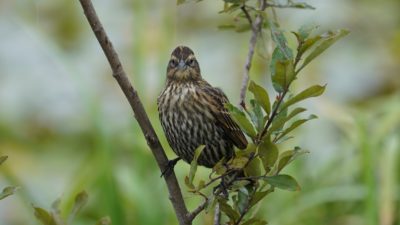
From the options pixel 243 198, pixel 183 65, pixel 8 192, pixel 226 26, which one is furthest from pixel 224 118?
pixel 8 192

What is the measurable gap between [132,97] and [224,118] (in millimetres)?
941

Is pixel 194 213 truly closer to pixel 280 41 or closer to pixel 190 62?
pixel 280 41

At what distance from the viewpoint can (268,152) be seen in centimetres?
210

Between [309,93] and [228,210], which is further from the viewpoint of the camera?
[228,210]

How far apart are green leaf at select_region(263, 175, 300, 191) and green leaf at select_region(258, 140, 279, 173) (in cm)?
3

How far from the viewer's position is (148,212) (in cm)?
404

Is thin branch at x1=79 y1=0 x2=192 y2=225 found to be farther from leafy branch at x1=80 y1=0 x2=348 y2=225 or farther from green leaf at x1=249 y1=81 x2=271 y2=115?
green leaf at x1=249 y1=81 x2=271 y2=115

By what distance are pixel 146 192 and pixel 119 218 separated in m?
0.30

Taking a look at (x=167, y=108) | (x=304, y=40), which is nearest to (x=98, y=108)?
(x=167, y=108)

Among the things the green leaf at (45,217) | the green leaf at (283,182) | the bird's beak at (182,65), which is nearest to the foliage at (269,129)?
the green leaf at (283,182)

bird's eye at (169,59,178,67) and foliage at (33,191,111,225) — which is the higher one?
foliage at (33,191,111,225)

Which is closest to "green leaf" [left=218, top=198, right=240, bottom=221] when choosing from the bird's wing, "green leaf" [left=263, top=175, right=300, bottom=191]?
"green leaf" [left=263, top=175, right=300, bottom=191]

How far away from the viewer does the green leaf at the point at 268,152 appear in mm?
2090

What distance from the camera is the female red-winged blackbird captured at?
9.84ft
